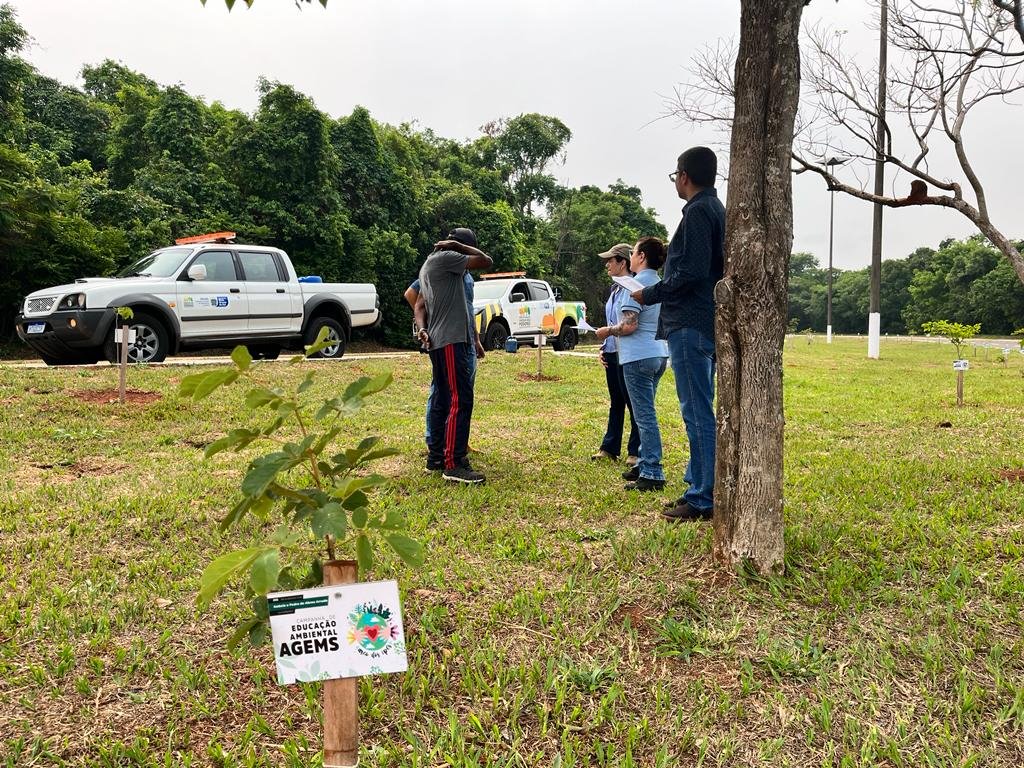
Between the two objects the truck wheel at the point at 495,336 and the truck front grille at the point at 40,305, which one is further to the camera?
the truck wheel at the point at 495,336

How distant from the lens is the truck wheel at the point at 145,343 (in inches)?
373

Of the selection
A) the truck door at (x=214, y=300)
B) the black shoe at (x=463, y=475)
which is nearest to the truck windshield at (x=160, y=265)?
the truck door at (x=214, y=300)

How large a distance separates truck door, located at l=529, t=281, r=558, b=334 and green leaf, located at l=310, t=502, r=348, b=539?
1580cm

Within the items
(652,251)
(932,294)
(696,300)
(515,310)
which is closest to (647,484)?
(696,300)

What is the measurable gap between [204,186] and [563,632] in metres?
18.5

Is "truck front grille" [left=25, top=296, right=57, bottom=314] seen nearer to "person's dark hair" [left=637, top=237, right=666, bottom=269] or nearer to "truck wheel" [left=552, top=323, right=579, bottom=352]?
"person's dark hair" [left=637, top=237, right=666, bottom=269]

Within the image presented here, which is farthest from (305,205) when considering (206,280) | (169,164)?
(206,280)

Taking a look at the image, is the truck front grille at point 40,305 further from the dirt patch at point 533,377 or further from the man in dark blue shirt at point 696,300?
the man in dark blue shirt at point 696,300

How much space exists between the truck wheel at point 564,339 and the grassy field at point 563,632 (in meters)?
13.4

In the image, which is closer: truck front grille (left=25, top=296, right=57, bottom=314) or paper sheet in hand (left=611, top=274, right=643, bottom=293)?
paper sheet in hand (left=611, top=274, right=643, bottom=293)

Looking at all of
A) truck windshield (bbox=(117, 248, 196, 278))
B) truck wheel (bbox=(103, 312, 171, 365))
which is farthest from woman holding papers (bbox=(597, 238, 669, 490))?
truck windshield (bbox=(117, 248, 196, 278))

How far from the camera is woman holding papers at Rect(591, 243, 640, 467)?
510 centimetres

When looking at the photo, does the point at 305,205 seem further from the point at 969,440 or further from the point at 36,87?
the point at 969,440

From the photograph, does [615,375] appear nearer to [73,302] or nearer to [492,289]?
[73,302]
